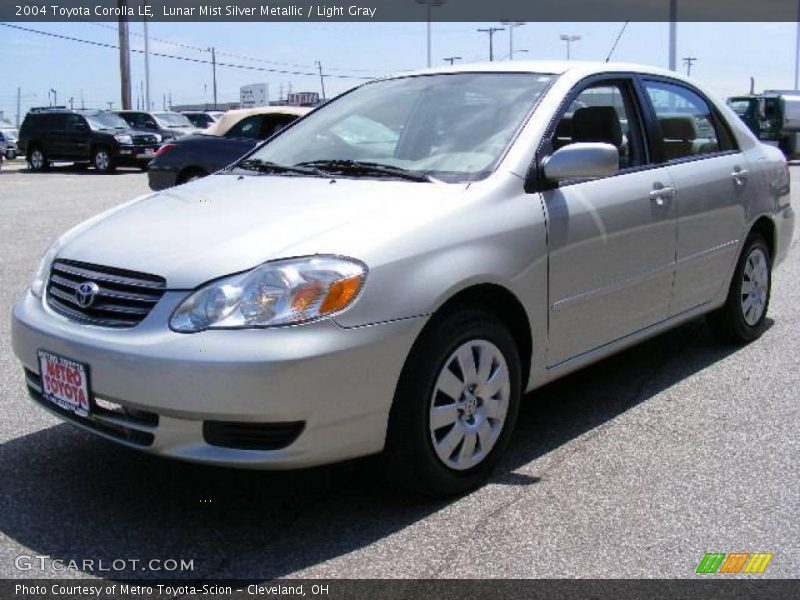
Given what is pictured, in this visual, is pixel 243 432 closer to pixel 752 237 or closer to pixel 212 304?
pixel 212 304

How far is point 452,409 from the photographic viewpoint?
11.1 ft

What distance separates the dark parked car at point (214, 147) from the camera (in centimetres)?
1188

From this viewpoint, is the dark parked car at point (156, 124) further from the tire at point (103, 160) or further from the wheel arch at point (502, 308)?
the wheel arch at point (502, 308)

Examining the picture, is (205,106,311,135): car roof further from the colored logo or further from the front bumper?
the colored logo

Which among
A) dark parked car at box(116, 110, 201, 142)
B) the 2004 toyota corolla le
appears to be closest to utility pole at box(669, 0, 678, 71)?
dark parked car at box(116, 110, 201, 142)

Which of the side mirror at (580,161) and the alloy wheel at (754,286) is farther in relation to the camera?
the alloy wheel at (754,286)

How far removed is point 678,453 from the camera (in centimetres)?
392

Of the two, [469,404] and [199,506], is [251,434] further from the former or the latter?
[469,404]

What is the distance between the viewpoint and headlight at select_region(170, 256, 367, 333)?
2980 mm

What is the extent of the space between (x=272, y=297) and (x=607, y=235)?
1.74m

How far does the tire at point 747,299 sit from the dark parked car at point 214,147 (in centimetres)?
720

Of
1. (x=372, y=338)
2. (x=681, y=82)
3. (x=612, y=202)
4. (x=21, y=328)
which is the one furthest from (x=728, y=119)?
(x=21, y=328)

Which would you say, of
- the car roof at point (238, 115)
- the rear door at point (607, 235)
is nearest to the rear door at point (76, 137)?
the car roof at point (238, 115)

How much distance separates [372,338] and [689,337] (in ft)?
11.4
